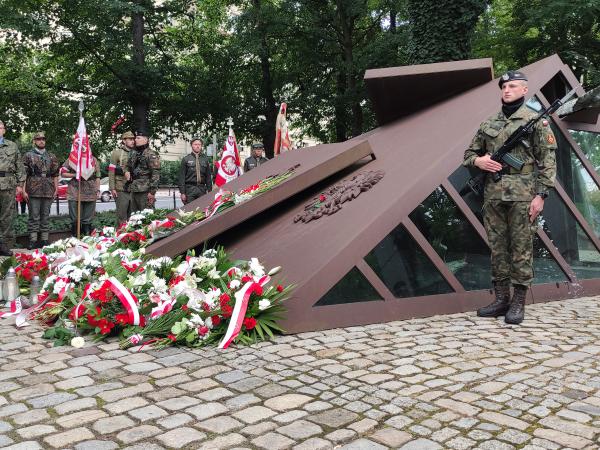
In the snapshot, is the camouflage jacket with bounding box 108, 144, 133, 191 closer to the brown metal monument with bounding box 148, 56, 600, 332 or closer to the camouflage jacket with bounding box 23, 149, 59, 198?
the camouflage jacket with bounding box 23, 149, 59, 198

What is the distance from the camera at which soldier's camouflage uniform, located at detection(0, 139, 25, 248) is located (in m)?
9.12

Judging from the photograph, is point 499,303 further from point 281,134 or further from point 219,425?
point 281,134

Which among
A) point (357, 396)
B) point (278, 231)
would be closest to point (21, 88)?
point (278, 231)

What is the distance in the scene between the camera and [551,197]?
6.00 metres

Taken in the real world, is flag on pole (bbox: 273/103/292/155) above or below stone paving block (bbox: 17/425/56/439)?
above

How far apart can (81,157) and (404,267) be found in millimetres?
6964

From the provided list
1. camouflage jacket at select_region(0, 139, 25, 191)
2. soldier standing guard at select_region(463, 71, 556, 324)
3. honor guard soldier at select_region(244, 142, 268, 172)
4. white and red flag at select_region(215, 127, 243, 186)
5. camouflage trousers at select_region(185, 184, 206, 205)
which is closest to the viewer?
soldier standing guard at select_region(463, 71, 556, 324)

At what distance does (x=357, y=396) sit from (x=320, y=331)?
4.41ft

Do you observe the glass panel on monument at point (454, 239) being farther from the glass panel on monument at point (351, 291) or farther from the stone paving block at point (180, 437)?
the stone paving block at point (180, 437)

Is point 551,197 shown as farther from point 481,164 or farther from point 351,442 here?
point 351,442

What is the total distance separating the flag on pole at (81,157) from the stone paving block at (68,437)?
24.8 feet

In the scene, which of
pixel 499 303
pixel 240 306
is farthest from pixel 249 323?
pixel 499 303

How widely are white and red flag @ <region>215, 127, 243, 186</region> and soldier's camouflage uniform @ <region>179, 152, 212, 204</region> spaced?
527mm

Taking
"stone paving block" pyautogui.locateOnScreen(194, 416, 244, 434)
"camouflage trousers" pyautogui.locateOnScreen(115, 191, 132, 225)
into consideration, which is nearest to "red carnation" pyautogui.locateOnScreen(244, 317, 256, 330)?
"stone paving block" pyautogui.locateOnScreen(194, 416, 244, 434)
